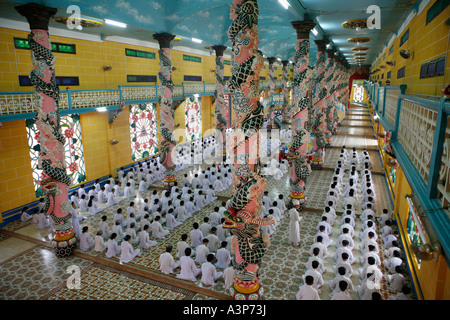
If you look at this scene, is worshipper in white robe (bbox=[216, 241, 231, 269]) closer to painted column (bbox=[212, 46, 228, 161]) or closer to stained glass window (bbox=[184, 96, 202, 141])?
painted column (bbox=[212, 46, 228, 161])

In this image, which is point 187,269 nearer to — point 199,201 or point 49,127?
point 199,201

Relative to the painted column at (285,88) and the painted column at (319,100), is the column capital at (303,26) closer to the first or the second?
the painted column at (319,100)

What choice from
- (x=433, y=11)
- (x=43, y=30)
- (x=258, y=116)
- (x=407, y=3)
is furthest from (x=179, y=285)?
(x=407, y=3)

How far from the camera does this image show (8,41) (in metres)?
9.82

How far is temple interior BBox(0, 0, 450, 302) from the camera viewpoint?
5488mm

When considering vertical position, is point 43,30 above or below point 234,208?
above

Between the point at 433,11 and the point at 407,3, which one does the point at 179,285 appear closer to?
the point at 433,11

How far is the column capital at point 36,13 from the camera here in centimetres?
694

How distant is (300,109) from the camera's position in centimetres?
1045

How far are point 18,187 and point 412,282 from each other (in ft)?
39.6

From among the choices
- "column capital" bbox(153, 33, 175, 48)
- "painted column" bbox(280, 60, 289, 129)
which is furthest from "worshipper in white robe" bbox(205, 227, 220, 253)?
"painted column" bbox(280, 60, 289, 129)

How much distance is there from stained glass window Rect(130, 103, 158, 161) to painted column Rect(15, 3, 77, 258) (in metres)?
7.99

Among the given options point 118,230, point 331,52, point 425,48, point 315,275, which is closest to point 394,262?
point 315,275

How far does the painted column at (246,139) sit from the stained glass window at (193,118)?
50.1 feet
